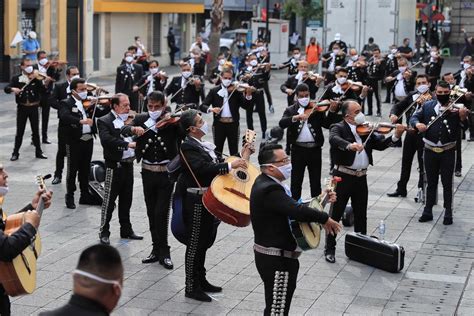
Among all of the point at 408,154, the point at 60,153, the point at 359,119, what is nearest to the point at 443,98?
the point at 408,154

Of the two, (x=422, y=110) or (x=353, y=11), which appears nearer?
(x=422, y=110)

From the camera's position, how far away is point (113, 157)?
12.5 metres

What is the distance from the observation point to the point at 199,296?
1052cm

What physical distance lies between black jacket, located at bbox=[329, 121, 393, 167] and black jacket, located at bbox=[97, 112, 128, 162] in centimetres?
244

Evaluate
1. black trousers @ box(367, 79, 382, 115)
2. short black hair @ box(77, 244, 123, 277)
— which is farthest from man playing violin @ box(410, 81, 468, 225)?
black trousers @ box(367, 79, 382, 115)

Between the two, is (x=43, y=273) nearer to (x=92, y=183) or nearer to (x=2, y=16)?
(x=92, y=183)

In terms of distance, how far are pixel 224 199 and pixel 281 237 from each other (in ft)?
5.09

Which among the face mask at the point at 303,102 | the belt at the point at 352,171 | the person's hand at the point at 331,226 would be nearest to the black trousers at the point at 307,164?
the face mask at the point at 303,102

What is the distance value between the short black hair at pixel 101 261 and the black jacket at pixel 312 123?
8980mm

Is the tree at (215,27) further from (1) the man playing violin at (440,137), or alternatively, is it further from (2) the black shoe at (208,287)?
(2) the black shoe at (208,287)

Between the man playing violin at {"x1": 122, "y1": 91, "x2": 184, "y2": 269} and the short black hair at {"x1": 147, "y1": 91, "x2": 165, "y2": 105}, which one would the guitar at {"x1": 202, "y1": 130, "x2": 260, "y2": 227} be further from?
the short black hair at {"x1": 147, "y1": 91, "x2": 165, "y2": 105}

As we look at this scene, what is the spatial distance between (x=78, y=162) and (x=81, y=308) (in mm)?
10053

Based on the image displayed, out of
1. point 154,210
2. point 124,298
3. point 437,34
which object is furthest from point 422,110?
point 437,34

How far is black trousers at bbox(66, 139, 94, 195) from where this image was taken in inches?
588
